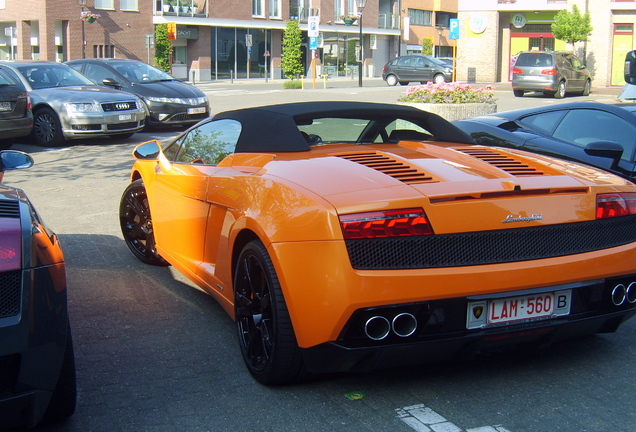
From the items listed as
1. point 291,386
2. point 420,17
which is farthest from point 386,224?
point 420,17

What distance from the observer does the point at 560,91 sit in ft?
99.5

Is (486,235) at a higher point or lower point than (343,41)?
lower

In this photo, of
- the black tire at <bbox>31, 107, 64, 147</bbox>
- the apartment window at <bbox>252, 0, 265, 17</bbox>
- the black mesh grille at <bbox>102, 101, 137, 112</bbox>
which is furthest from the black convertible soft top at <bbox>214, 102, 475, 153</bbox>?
the apartment window at <bbox>252, 0, 265, 17</bbox>

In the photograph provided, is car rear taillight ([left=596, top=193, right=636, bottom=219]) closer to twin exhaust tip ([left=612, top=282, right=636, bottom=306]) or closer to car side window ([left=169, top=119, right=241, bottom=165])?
twin exhaust tip ([left=612, top=282, right=636, bottom=306])

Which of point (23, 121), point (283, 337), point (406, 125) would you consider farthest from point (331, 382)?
point (23, 121)

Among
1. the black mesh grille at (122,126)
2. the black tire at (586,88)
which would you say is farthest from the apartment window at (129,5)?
the black mesh grille at (122,126)

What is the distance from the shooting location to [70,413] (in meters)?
3.41

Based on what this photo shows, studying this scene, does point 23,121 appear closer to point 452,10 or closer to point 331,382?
point 331,382

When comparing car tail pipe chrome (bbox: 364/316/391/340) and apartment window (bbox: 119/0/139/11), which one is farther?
apartment window (bbox: 119/0/139/11)

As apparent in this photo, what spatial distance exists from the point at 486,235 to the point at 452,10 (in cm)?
8936

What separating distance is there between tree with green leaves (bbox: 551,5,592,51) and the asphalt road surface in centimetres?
3681

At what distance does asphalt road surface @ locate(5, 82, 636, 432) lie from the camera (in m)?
3.50

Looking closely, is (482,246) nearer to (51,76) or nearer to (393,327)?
(393,327)

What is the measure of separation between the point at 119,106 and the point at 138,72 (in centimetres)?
381
